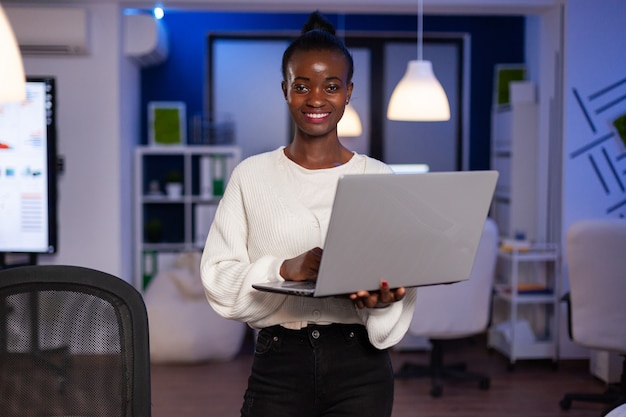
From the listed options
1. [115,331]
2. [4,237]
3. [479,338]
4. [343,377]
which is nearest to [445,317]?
[479,338]

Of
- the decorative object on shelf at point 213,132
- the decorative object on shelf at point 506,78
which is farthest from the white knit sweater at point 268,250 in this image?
the decorative object on shelf at point 506,78

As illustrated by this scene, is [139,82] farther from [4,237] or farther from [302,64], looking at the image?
[302,64]

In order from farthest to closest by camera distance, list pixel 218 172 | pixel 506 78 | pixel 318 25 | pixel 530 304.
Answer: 1. pixel 506 78
2. pixel 218 172
3. pixel 530 304
4. pixel 318 25

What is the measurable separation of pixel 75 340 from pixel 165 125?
4.92 meters

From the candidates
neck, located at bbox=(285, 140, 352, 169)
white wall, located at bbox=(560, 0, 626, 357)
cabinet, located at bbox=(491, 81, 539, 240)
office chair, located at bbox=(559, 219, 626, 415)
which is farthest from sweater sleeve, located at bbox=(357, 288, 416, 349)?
cabinet, located at bbox=(491, 81, 539, 240)

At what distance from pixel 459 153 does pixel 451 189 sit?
18.8ft

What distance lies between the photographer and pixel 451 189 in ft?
4.84

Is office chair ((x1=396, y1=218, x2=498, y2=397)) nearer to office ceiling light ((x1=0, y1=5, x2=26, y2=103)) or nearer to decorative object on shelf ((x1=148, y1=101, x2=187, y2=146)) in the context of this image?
decorative object on shelf ((x1=148, y1=101, x2=187, y2=146))

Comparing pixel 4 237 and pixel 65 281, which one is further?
pixel 4 237

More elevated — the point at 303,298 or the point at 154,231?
the point at 303,298

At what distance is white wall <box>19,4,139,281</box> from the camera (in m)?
5.00

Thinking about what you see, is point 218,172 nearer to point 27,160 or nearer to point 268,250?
point 27,160

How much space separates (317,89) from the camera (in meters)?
1.60

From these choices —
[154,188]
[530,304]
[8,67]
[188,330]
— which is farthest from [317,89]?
[154,188]
